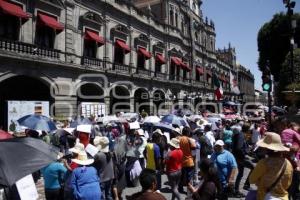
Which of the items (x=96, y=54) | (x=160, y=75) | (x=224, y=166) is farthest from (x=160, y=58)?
(x=224, y=166)

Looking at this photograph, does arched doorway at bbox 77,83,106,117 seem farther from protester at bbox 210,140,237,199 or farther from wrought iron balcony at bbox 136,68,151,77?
protester at bbox 210,140,237,199

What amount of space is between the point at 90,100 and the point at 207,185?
62.4 feet

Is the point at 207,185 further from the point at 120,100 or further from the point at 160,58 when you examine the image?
the point at 160,58

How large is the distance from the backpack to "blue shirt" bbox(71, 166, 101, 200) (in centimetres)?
505

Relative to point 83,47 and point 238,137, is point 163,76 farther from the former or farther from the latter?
point 238,137

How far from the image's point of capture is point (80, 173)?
5539mm

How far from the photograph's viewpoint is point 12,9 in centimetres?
1644

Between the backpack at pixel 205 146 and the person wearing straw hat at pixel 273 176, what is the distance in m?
5.28

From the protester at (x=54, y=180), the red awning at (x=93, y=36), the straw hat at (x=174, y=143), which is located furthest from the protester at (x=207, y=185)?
Result: the red awning at (x=93, y=36)

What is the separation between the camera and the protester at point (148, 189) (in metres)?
4.12

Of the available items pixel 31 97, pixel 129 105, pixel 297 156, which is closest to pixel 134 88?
pixel 129 105

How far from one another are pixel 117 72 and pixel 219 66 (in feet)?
99.5

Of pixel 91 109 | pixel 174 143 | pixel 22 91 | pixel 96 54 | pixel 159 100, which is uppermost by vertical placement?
pixel 96 54

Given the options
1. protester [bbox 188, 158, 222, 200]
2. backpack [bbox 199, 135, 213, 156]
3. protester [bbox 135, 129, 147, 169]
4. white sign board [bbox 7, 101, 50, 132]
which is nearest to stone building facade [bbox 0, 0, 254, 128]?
white sign board [bbox 7, 101, 50, 132]
